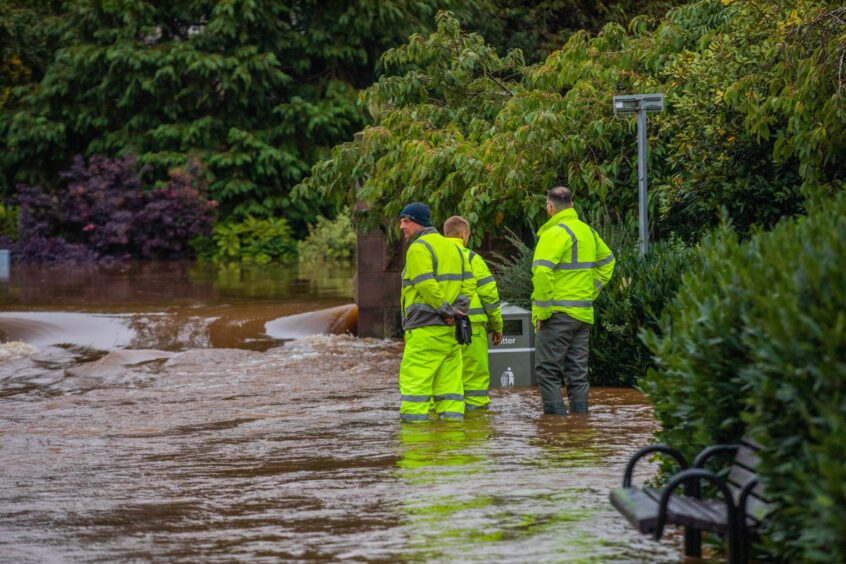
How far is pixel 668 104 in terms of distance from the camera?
15.2 metres

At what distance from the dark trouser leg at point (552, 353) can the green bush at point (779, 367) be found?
4.18 metres

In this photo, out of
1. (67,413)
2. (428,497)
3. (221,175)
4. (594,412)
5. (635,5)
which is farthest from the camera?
(221,175)

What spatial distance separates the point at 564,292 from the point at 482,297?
0.94 meters

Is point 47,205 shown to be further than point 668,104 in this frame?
Yes

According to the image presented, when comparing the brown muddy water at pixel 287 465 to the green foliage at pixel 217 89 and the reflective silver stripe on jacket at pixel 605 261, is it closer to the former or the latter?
the reflective silver stripe on jacket at pixel 605 261

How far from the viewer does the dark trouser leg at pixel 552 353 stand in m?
11.0

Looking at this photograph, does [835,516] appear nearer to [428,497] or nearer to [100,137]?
[428,497]

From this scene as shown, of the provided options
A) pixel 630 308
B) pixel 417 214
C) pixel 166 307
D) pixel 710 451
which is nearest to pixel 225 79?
pixel 166 307

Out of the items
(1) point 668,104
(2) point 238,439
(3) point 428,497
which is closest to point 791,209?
(1) point 668,104

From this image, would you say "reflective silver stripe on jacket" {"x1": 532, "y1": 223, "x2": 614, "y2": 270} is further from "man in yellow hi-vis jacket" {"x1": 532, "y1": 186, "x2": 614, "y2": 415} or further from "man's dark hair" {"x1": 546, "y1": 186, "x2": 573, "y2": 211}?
"man's dark hair" {"x1": 546, "y1": 186, "x2": 573, "y2": 211}

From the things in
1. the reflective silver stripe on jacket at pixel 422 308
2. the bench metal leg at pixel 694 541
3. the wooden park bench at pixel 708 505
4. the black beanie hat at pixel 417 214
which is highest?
the black beanie hat at pixel 417 214

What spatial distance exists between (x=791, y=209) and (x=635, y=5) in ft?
57.1

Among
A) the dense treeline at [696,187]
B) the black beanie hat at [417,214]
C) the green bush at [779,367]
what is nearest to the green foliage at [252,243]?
the dense treeline at [696,187]

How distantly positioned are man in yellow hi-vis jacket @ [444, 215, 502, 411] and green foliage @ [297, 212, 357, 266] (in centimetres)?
2004
